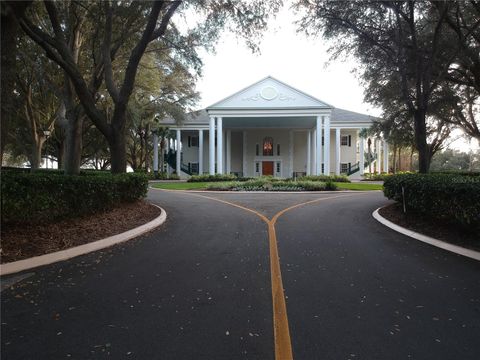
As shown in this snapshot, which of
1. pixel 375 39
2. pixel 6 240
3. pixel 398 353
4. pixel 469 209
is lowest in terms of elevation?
pixel 398 353

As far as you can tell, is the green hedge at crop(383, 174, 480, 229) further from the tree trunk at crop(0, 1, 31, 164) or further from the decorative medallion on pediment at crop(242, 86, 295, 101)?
the decorative medallion on pediment at crop(242, 86, 295, 101)

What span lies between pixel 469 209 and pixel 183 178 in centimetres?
3486

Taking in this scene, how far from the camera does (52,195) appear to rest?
24.1ft

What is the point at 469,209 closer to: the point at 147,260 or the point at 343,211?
the point at 343,211

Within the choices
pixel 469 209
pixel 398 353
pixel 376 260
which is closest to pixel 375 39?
pixel 469 209

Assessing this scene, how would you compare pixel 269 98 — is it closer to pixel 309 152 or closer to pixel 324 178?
pixel 309 152

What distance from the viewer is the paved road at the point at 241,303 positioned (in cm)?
317

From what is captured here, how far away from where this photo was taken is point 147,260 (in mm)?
6020

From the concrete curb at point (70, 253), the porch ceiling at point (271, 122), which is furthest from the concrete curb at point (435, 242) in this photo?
the porch ceiling at point (271, 122)

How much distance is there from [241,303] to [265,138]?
123 feet

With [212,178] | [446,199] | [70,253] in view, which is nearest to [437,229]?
[446,199]

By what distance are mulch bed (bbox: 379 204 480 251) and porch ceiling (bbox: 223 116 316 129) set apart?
24.8 m

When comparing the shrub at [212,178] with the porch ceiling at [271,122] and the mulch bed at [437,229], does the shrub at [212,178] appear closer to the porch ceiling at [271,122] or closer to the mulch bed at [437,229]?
the porch ceiling at [271,122]

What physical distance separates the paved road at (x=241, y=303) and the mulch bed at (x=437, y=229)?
762mm
